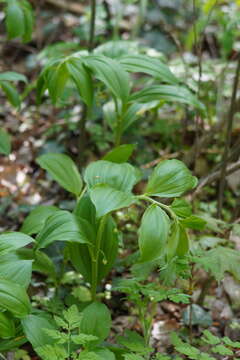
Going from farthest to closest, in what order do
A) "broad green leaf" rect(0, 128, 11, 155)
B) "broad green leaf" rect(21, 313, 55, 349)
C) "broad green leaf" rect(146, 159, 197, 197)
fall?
"broad green leaf" rect(0, 128, 11, 155)
"broad green leaf" rect(146, 159, 197, 197)
"broad green leaf" rect(21, 313, 55, 349)

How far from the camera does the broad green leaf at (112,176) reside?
5.59 ft

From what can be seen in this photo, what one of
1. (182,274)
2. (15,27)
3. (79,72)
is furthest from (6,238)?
(15,27)

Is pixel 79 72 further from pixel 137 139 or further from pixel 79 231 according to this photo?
pixel 137 139

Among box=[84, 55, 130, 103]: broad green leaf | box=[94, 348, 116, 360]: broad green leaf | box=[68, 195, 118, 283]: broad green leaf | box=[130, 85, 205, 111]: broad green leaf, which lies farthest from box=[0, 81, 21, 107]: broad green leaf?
box=[94, 348, 116, 360]: broad green leaf

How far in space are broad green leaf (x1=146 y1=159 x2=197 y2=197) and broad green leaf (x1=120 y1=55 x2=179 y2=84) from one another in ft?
1.85

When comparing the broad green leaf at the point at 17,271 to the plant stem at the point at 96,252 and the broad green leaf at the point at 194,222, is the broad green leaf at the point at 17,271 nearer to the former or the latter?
the plant stem at the point at 96,252

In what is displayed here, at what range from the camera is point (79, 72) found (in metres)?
1.98

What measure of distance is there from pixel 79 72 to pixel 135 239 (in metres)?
1.10

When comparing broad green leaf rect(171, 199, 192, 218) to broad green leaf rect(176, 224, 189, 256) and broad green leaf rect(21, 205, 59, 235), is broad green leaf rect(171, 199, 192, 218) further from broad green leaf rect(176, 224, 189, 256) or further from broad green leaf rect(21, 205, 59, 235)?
broad green leaf rect(21, 205, 59, 235)

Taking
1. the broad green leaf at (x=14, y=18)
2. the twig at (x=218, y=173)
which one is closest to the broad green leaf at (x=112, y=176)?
the twig at (x=218, y=173)

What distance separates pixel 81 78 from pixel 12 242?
0.73 m

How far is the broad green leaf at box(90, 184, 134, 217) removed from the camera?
152 centimetres

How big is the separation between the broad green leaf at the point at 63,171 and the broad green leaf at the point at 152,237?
54 centimetres

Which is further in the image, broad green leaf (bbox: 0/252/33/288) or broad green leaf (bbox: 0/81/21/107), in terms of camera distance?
broad green leaf (bbox: 0/81/21/107)
